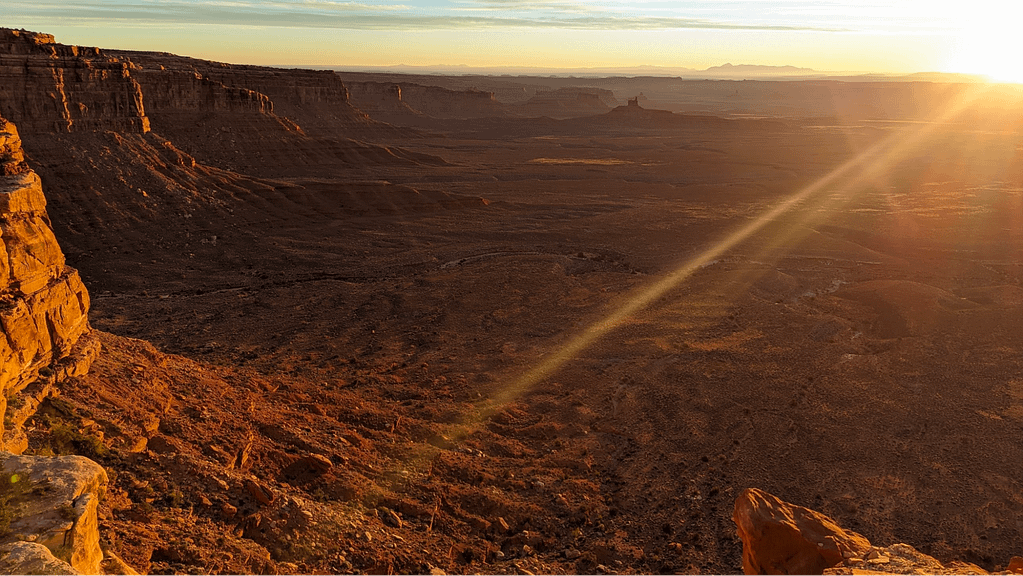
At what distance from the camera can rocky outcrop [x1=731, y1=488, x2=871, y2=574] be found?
11.7 meters

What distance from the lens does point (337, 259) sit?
42625 millimetres

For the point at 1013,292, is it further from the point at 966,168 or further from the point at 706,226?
the point at 966,168

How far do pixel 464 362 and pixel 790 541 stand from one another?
52.8 ft

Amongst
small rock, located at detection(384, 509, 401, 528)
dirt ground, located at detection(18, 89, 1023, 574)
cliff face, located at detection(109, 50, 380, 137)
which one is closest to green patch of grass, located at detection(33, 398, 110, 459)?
dirt ground, located at detection(18, 89, 1023, 574)

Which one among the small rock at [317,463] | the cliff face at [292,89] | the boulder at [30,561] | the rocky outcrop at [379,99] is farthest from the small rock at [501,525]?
the rocky outcrop at [379,99]

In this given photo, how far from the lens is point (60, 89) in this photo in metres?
43.8

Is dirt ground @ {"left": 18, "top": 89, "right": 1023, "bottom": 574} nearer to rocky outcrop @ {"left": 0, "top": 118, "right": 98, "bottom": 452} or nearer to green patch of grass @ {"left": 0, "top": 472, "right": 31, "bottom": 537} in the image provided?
rocky outcrop @ {"left": 0, "top": 118, "right": 98, "bottom": 452}

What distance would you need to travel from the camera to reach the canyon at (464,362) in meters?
13.1

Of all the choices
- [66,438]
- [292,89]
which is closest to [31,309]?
[66,438]

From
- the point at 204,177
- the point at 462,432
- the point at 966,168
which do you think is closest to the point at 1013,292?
the point at 462,432

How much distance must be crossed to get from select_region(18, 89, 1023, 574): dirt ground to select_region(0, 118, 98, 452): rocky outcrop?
64 cm

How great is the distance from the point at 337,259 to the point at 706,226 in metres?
30.1

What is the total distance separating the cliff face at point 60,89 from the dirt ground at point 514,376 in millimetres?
1765

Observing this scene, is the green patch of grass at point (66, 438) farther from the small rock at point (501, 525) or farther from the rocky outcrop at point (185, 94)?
the rocky outcrop at point (185, 94)
